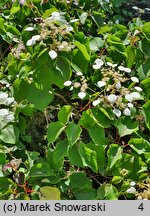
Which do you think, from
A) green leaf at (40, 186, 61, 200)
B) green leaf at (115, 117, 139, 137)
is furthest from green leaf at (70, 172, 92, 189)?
green leaf at (115, 117, 139, 137)

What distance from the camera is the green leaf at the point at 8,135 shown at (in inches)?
69.5

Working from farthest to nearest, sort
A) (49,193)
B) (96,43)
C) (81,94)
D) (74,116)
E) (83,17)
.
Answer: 1. (83,17)
2. (96,43)
3. (74,116)
4. (81,94)
5. (49,193)

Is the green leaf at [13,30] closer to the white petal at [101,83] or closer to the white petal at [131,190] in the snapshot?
the white petal at [101,83]

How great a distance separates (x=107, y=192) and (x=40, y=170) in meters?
0.25

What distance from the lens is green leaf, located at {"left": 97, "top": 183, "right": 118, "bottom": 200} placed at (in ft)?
5.61

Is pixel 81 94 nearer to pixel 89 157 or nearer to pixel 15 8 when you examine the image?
pixel 89 157

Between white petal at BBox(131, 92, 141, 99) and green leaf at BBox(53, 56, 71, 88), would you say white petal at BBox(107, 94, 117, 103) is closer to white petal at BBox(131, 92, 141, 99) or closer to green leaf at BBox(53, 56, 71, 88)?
white petal at BBox(131, 92, 141, 99)

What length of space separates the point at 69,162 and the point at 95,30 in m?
0.73

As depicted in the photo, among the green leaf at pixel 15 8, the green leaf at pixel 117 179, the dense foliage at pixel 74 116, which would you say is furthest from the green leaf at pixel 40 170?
the green leaf at pixel 15 8

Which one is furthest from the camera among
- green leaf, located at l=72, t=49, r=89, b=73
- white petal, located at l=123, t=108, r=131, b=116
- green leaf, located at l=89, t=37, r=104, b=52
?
green leaf, located at l=89, t=37, r=104, b=52

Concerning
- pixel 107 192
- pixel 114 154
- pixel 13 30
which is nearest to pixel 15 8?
pixel 13 30

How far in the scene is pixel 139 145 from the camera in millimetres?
1801

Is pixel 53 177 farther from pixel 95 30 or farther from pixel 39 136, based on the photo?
pixel 95 30

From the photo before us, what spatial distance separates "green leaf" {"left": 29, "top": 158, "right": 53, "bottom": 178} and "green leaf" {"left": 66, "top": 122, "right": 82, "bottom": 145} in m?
0.13
